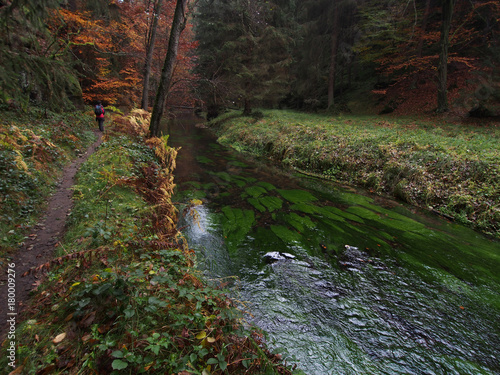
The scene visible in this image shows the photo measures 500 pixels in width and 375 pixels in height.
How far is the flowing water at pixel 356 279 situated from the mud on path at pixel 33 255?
7.91 feet

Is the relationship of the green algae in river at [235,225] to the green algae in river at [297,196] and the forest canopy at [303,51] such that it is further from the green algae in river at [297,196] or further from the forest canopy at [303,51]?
the forest canopy at [303,51]

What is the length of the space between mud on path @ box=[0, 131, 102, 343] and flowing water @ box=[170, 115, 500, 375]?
2.41 metres

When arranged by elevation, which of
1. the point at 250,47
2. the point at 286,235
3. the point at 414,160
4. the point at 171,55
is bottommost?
the point at 286,235

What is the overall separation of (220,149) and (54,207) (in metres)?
11.8

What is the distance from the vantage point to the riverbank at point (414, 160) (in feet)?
23.6

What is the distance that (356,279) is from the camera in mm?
4445

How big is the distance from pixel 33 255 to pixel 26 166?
2.57 metres

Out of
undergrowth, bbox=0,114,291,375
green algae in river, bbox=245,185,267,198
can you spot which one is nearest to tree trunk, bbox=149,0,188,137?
green algae in river, bbox=245,185,267,198

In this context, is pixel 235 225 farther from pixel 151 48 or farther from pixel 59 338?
pixel 151 48

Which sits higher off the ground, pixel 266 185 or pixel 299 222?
pixel 266 185

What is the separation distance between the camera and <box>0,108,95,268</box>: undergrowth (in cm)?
387

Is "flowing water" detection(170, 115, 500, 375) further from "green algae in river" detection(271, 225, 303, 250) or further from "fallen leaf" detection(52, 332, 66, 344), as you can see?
"fallen leaf" detection(52, 332, 66, 344)

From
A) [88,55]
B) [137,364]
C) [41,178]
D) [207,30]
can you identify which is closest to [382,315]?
[137,364]

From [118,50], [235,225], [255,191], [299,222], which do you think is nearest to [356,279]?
[299,222]
